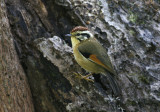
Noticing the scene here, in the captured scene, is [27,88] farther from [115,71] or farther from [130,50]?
[130,50]

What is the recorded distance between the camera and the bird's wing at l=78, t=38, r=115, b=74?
3.60 metres

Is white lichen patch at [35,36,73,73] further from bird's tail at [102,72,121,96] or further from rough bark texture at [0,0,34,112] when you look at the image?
bird's tail at [102,72,121,96]

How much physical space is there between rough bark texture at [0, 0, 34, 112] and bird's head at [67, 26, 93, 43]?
0.98m

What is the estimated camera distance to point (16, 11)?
384 cm

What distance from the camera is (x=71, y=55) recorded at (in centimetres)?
378

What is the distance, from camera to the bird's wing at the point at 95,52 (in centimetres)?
360

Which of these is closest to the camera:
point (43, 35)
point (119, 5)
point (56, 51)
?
point (56, 51)

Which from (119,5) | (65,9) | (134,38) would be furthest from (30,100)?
(119,5)

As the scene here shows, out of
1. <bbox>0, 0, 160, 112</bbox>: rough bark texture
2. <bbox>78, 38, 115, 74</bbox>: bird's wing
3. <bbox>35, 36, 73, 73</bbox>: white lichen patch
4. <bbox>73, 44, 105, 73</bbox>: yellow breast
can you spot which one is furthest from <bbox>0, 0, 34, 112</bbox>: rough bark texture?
<bbox>78, 38, 115, 74</bbox>: bird's wing

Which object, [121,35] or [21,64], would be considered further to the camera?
[121,35]

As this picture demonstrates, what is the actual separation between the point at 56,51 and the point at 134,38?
134cm

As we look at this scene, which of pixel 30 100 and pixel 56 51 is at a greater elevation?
pixel 56 51

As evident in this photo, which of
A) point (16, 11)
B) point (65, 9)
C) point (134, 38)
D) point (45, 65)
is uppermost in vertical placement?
point (16, 11)

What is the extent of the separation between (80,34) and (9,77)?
1.32m
